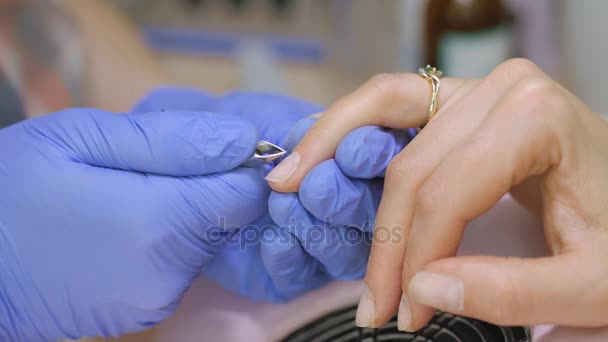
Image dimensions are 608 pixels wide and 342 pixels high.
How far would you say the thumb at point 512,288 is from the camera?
1.72 ft

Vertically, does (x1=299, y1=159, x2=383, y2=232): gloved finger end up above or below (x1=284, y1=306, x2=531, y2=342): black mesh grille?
above

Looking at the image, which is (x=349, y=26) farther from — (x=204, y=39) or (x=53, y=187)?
(x=53, y=187)

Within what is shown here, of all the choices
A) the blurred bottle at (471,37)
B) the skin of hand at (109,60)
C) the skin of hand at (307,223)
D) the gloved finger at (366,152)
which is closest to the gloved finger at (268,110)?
the skin of hand at (307,223)

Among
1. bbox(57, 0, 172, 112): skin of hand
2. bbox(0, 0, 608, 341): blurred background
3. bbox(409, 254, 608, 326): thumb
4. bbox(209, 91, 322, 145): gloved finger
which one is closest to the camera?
bbox(409, 254, 608, 326): thumb

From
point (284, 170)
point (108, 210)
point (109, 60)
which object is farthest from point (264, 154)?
point (109, 60)

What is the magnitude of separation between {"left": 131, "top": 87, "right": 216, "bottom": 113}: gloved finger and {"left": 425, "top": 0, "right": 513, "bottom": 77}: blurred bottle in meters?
0.61

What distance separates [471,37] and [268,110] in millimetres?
641

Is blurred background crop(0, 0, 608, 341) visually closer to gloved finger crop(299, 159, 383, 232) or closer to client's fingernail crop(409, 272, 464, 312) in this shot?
gloved finger crop(299, 159, 383, 232)

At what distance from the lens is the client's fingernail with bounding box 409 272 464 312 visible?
53 centimetres

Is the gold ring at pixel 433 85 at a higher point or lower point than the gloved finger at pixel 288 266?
higher

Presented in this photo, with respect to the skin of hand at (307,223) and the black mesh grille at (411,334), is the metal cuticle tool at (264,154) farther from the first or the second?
the black mesh grille at (411,334)

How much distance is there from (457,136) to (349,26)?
979mm

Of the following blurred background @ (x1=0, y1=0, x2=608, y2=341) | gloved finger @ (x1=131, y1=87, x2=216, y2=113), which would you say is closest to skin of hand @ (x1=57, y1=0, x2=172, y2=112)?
blurred background @ (x1=0, y1=0, x2=608, y2=341)

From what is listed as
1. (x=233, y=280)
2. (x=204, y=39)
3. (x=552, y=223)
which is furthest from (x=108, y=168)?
(x=204, y=39)
